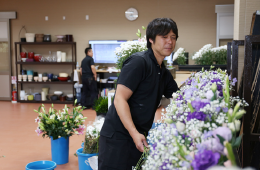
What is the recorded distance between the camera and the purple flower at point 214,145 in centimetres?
73

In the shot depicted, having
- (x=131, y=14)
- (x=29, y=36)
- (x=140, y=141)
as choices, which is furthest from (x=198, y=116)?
(x=29, y=36)

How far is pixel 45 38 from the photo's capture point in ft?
28.3

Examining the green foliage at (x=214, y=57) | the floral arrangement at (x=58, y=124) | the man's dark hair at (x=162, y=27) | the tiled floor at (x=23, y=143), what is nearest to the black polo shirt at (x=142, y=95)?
the man's dark hair at (x=162, y=27)

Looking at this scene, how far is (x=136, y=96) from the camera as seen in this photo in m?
1.70

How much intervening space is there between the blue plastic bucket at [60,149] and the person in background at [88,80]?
3766 mm

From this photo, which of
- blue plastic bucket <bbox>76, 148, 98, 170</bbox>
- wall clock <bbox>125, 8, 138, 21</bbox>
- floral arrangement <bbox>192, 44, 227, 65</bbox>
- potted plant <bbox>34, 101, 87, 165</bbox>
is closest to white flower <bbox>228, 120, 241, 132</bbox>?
blue plastic bucket <bbox>76, 148, 98, 170</bbox>

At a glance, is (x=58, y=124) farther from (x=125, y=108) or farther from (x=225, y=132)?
(x=225, y=132)

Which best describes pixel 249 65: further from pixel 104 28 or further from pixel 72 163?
pixel 104 28

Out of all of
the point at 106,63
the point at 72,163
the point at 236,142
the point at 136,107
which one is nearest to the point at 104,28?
the point at 106,63

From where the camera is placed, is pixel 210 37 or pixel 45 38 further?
pixel 45 38

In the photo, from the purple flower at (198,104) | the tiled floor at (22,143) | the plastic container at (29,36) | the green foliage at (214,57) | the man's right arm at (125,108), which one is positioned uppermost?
the plastic container at (29,36)

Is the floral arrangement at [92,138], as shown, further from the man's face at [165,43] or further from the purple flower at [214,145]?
the purple flower at [214,145]

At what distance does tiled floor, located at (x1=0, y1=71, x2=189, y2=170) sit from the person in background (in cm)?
77

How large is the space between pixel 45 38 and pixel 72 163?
573 cm
